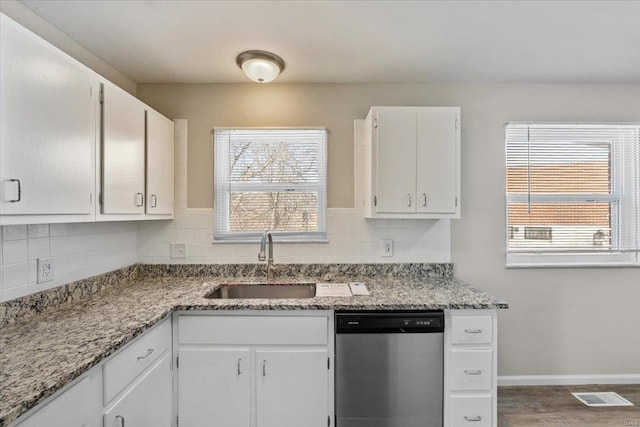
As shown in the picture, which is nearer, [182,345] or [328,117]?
[182,345]

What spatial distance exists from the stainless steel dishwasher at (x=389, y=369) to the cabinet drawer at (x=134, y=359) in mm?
933

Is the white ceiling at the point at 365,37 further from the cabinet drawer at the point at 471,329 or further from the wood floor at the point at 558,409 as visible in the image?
the wood floor at the point at 558,409

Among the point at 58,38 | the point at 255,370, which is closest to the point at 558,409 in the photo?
the point at 255,370

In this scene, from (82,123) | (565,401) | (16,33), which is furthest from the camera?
(565,401)

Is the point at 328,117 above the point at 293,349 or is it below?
above

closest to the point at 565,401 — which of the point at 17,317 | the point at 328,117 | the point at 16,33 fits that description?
the point at 328,117

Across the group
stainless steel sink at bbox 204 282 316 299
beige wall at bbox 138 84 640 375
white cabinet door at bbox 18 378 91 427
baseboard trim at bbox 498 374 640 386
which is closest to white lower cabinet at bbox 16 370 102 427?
white cabinet door at bbox 18 378 91 427

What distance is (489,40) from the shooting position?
194 centimetres

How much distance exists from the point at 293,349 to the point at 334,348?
23 centimetres

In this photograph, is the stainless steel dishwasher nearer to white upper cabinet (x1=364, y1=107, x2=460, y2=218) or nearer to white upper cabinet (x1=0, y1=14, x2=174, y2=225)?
white upper cabinet (x1=364, y1=107, x2=460, y2=218)

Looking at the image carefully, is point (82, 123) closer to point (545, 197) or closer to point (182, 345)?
point (182, 345)

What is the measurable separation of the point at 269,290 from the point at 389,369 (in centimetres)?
97

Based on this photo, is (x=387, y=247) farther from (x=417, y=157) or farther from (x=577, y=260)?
(x=577, y=260)

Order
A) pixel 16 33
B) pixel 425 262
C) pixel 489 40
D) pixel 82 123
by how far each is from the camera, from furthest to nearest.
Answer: pixel 425 262 → pixel 489 40 → pixel 82 123 → pixel 16 33
